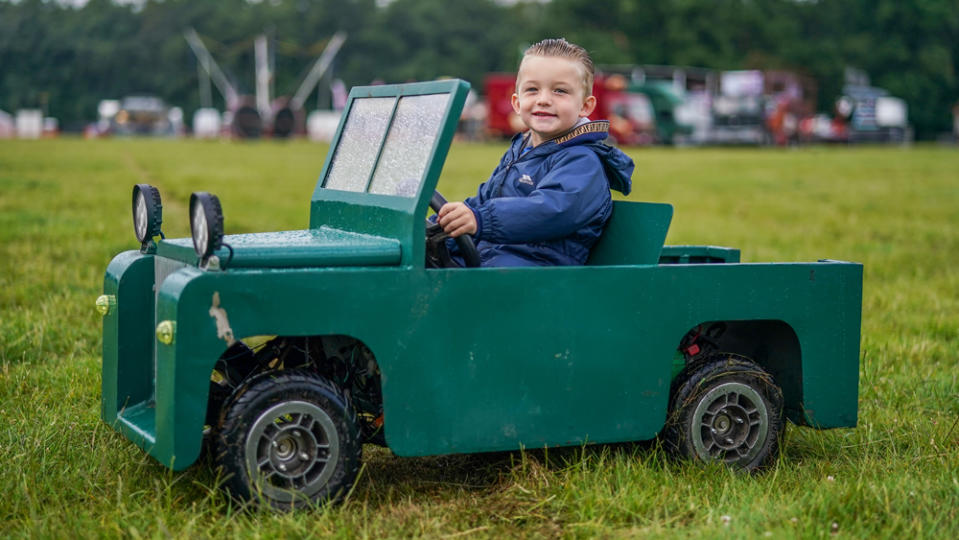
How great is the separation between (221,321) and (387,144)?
0.84 metres

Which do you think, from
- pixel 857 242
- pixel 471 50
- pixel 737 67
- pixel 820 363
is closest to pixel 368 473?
pixel 820 363

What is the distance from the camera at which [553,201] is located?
3160 mm

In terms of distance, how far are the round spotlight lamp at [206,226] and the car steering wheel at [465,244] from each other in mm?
595

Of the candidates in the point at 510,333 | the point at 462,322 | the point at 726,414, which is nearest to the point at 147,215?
the point at 462,322

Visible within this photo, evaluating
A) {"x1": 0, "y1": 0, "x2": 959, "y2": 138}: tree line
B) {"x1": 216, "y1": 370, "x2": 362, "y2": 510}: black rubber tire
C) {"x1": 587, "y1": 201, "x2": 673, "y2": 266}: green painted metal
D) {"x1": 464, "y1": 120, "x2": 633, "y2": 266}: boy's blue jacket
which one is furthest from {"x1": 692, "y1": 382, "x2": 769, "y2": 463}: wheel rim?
{"x1": 0, "y1": 0, "x2": 959, "y2": 138}: tree line

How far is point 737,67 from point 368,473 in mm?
70512

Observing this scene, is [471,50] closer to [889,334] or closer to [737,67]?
[737,67]

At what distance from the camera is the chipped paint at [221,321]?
8.62 feet

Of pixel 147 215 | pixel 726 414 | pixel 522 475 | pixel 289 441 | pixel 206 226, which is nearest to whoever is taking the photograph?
pixel 206 226

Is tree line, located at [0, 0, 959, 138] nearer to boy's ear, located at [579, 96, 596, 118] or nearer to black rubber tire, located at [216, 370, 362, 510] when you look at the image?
boy's ear, located at [579, 96, 596, 118]

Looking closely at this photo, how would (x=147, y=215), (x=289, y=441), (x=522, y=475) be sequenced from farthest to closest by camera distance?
(x=147, y=215), (x=522, y=475), (x=289, y=441)

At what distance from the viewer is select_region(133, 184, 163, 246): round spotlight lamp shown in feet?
10.5

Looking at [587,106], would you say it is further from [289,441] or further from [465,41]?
[465,41]

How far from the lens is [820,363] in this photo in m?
3.36
